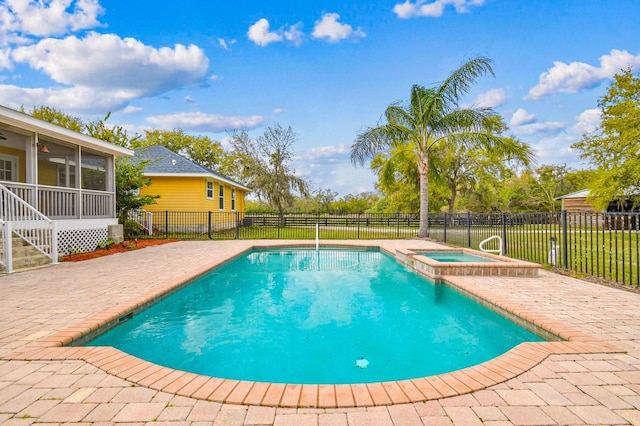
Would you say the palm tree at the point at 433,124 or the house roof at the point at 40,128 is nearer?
the house roof at the point at 40,128

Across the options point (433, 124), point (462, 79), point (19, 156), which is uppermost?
point (462, 79)

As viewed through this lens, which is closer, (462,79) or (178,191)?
(462,79)

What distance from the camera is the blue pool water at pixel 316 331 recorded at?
10.7 ft

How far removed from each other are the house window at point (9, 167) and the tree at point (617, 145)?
24.8m

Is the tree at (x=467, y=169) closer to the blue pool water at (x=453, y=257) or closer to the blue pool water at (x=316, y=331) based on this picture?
the blue pool water at (x=453, y=257)

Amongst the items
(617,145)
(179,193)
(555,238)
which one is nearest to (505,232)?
(555,238)

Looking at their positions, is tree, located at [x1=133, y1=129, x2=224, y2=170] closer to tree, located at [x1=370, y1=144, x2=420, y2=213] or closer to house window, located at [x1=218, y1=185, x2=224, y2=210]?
house window, located at [x1=218, y1=185, x2=224, y2=210]

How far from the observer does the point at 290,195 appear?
2400 cm

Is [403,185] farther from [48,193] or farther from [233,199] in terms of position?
[48,193]

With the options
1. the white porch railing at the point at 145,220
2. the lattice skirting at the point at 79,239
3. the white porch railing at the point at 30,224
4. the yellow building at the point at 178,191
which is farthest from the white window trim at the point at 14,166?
the yellow building at the point at 178,191

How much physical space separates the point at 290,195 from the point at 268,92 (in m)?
8.10

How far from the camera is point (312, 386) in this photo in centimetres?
229

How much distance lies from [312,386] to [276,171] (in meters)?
22.3

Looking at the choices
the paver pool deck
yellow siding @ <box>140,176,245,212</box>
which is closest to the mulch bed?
yellow siding @ <box>140,176,245,212</box>
